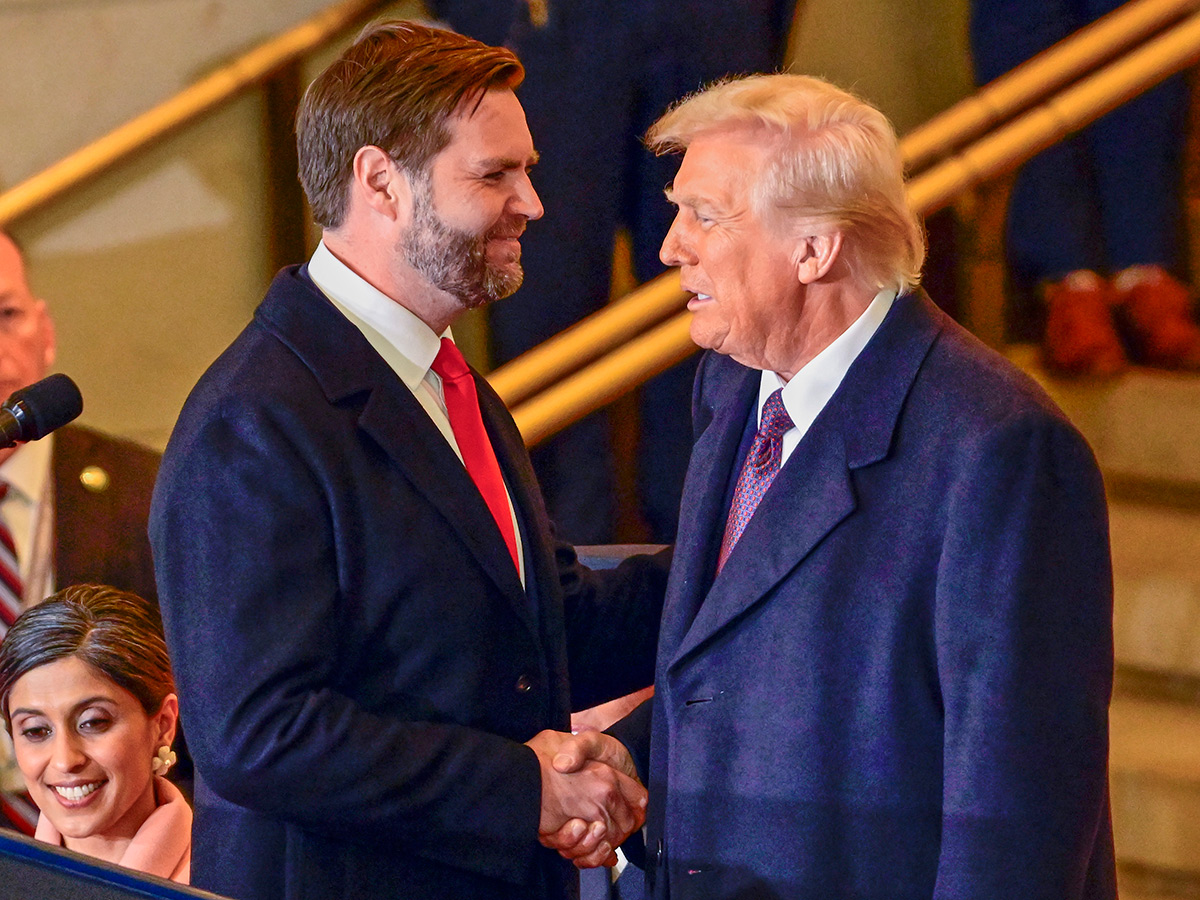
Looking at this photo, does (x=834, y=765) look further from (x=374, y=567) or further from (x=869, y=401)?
(x=374, y=567)

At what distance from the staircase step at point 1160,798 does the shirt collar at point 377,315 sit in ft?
5.82

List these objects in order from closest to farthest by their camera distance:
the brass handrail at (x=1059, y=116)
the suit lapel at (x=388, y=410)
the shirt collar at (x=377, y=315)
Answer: the suit lapel at (x=388, y=410) → the shirt collar at (x=377, y=315) → the brass handrail at (x=1059, y=116)

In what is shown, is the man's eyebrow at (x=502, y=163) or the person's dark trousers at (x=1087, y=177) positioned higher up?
the person's dark trousers at (x=1087, y=177)

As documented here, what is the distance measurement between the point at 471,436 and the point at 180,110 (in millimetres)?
2175

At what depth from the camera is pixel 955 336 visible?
1.51m

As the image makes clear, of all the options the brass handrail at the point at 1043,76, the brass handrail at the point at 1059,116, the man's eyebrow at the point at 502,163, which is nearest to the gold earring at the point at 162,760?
the man's eyebrow at the point at 502,163

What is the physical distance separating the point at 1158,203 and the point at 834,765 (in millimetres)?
1924

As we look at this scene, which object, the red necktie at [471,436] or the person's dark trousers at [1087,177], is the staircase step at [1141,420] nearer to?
the person's dark trousers at [1087,177]

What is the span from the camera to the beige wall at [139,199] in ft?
11.8

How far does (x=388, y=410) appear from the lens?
1.59 metres

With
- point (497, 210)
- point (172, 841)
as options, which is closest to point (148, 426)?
point (172, 841)

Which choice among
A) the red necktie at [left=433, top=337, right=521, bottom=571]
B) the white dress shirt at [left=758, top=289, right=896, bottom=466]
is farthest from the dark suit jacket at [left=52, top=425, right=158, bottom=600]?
the white dress shirt at [left=758, top=289, right=896, bottom=466]

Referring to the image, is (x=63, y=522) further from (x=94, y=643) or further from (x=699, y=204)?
(x=699, y=204)

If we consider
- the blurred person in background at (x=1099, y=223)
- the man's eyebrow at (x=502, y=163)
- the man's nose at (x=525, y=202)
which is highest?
the blurred person in background at (x=1099, y=223)
